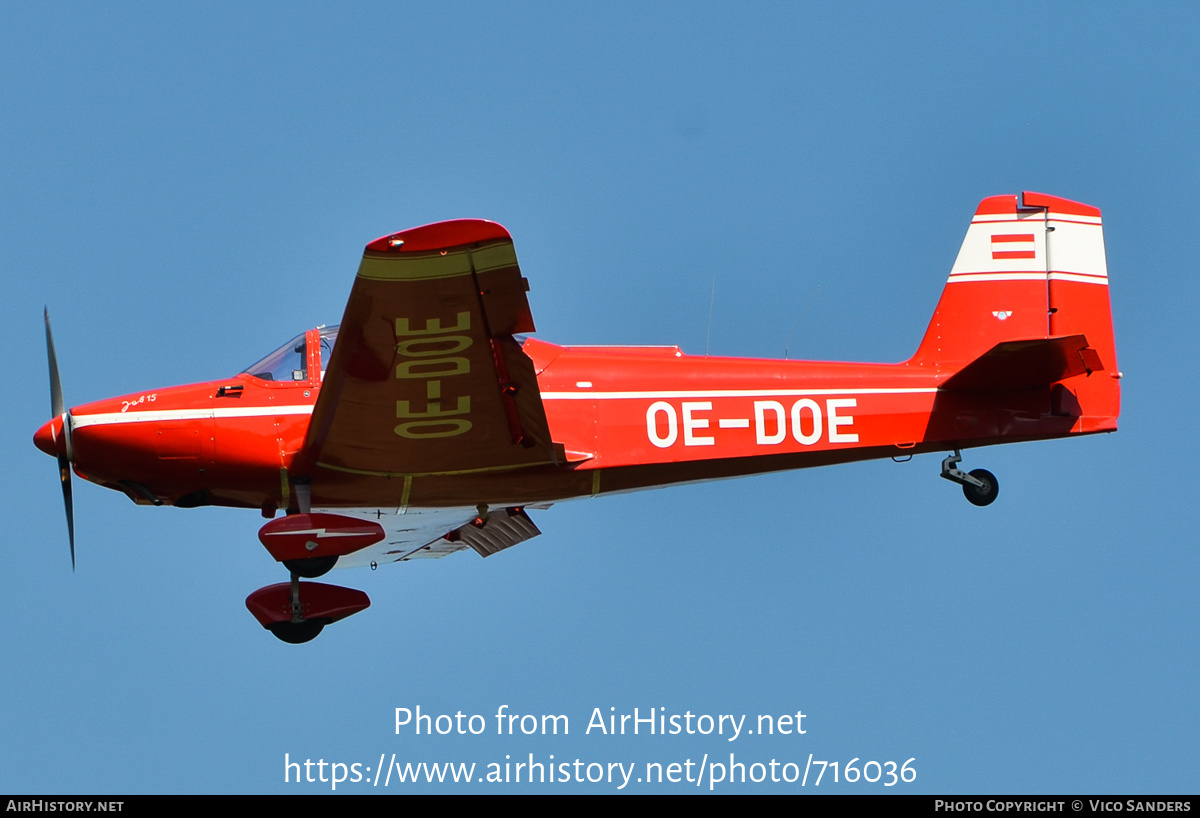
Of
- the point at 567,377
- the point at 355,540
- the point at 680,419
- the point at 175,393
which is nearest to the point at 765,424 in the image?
the point at 680,419

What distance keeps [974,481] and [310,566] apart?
6122 mm

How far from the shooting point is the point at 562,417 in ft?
40.3

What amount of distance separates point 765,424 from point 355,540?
146 inches

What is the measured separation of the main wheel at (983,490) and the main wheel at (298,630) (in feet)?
19.7

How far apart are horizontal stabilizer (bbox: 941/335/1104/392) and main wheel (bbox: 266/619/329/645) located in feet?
20.2

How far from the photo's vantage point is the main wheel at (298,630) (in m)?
13.1

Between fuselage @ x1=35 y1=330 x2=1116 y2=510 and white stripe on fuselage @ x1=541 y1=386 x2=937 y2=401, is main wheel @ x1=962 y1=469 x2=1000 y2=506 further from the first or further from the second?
white stripe on fuselage @ x1=541 y1=386 x2=937 y2=401

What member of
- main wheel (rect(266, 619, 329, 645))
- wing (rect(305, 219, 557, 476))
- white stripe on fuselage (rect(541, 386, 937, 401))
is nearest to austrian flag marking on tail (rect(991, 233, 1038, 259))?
white stripe on fuselage (rect(541, 386, 937, 401))

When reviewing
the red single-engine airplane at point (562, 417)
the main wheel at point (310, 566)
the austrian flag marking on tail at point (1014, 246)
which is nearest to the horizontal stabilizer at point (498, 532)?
the red single-engine airplane at point (562, 417)

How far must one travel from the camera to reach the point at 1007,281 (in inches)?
524

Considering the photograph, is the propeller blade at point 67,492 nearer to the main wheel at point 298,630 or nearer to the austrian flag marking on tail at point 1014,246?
the main wheel at point 298,630

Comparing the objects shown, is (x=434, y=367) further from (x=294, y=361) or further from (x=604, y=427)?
(x=604, y=427)

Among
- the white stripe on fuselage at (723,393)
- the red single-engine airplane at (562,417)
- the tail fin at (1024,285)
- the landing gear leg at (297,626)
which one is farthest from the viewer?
the tail fin at (1024,285)

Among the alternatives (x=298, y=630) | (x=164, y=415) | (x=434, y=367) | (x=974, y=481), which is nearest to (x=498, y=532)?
(x=298, y=630)
